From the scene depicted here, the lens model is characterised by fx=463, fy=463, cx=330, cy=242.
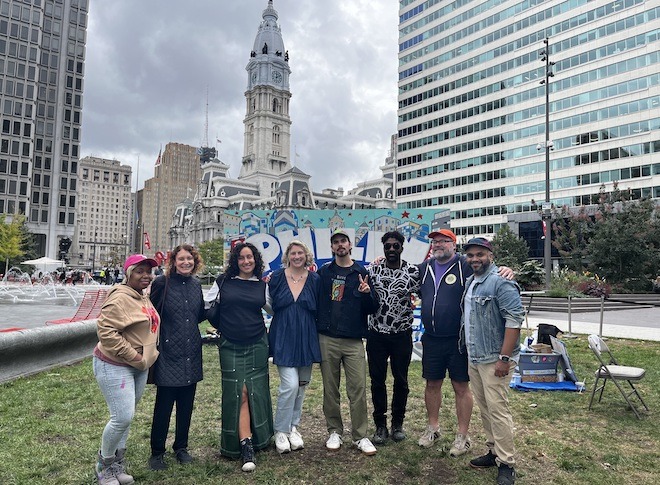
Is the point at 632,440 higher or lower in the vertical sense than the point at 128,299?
lower

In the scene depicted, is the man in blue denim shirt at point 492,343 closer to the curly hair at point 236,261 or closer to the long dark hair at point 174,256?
the curly hair at point 236,261

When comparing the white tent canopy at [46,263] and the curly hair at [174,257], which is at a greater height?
the curly hair at [174,257]

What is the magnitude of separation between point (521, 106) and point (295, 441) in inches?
2431

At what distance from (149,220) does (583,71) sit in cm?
16070

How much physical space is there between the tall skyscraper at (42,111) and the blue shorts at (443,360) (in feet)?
238

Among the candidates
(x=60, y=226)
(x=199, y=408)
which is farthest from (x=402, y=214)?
(x=60, y=226)

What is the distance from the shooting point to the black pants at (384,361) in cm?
513

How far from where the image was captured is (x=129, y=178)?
172 metres

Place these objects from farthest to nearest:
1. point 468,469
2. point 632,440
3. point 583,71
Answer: point 583,71
point 632,440
point 468,469

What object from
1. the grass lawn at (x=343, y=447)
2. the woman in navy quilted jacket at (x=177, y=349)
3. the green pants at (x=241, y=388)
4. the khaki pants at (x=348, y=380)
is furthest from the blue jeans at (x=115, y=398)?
the khaki pants at (x=348, y=380)

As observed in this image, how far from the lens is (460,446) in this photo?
16.0 ft

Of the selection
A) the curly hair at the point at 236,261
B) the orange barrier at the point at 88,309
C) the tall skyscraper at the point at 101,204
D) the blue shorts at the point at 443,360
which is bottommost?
the orange barrier at the point at 88,309

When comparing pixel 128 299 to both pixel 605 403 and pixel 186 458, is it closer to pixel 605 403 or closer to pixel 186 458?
pixel 186 458

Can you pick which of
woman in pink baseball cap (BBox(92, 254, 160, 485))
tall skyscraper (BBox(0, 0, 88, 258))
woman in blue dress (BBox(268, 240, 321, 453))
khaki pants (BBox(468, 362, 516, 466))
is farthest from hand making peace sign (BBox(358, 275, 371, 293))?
tall skyscraper (BBox(0, 0, 88, 258))
